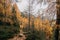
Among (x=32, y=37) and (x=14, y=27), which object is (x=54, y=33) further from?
(x=14, y=27)

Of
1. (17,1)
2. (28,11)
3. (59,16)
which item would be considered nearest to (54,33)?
(59,16)

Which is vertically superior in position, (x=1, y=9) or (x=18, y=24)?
(x=1, y=9)

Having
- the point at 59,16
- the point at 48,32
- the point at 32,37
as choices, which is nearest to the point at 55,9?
the point at 59,16

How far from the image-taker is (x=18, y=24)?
4.69 metres

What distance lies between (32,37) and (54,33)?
1.87 feet

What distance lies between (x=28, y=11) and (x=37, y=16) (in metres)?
0.26

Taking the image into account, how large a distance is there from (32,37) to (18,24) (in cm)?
48

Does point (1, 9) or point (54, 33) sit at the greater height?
point (1, 9)

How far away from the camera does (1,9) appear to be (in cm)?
465

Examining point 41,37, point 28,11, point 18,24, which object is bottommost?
point 41,37

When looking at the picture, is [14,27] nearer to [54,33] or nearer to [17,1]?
[17,1]

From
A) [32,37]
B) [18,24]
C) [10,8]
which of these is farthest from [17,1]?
[32,37]

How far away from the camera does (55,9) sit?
190 inches

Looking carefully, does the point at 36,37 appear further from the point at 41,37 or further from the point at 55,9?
the point at 55,9
